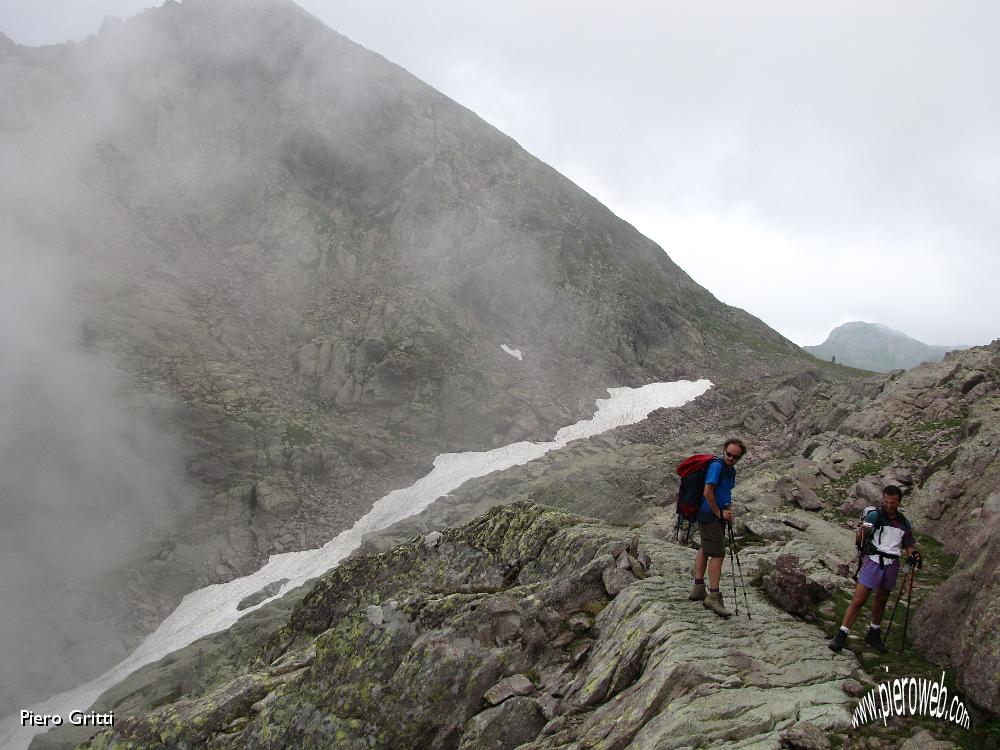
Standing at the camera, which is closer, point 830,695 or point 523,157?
point 830,695

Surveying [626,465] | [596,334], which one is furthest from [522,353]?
[626,465]

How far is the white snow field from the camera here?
35.6 metres

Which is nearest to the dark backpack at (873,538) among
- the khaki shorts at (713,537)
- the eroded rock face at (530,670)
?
the eroded rock face at (530,670)

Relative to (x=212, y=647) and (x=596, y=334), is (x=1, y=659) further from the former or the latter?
(x=596, y=334)

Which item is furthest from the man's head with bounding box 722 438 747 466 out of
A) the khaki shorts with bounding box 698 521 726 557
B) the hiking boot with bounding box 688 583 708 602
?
the hiking boot with bounding box 688 583 708 602

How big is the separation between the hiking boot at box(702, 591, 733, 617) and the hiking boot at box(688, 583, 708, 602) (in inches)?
3.5

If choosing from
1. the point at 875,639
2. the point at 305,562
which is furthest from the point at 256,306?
the point at 875,639

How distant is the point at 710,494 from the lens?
10977 mm

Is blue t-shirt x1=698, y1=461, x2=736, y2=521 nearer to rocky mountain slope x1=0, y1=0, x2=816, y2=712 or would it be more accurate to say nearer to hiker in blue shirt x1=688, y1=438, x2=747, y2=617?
hiker in blue shirt x1=688, y1=438, x2=747, y2=617

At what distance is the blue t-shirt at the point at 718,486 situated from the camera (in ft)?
36.3

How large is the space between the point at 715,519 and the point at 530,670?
15.3 feet

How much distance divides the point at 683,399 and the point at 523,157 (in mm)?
50072
